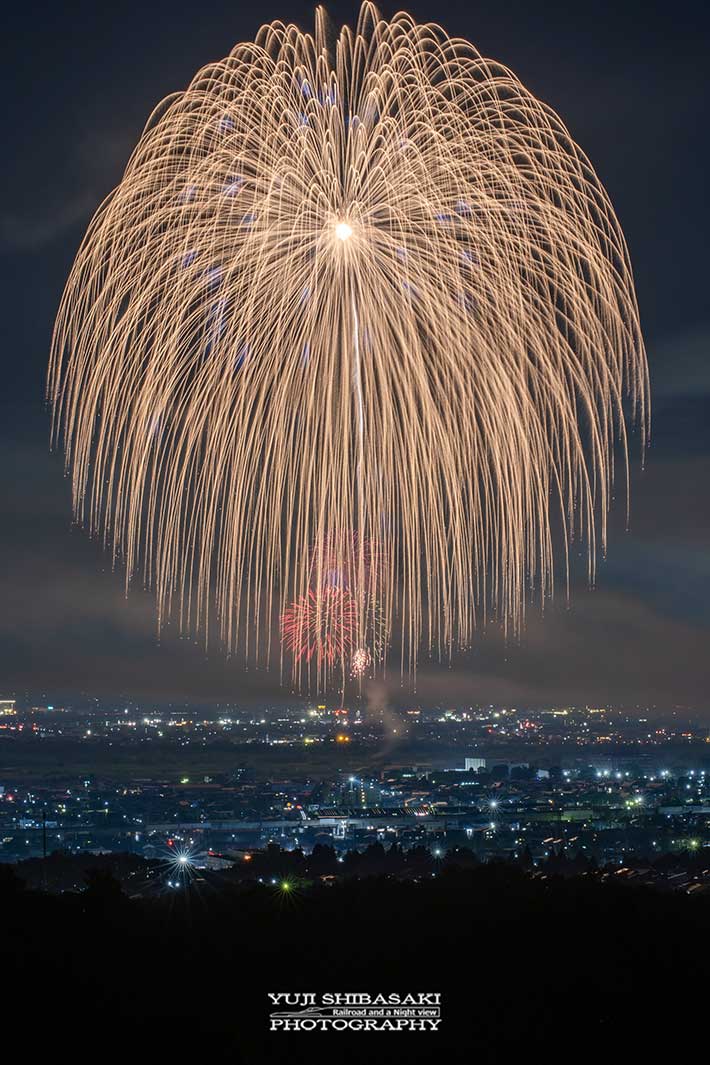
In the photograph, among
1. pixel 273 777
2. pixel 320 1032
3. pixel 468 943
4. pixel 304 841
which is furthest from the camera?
pixel 273 777

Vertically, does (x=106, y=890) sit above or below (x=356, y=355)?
below

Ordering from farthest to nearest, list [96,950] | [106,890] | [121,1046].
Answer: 1. [106,890]
2. [96,950]
3. [121,1046]

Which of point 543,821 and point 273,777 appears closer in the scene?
point 543,821

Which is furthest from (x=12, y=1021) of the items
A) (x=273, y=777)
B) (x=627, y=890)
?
(x=273, y=777)

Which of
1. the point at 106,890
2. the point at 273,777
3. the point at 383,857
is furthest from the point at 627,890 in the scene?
the point at 273,777

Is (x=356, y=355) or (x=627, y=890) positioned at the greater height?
(x=356, y=355)

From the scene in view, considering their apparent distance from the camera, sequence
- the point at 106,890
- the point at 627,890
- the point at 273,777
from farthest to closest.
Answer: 1. the point at 273,777
2. the point at 627,890
3. the point at 106,890

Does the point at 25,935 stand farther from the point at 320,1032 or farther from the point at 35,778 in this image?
the point at 35,778

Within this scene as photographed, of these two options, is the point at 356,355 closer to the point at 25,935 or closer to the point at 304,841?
the point at 25,935

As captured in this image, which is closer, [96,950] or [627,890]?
[96,950]
